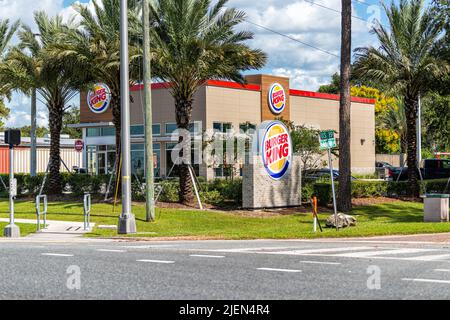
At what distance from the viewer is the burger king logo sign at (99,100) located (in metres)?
50.5

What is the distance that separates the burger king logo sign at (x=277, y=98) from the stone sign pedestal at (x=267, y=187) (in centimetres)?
1792

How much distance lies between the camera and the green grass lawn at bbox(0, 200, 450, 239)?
20.4 m

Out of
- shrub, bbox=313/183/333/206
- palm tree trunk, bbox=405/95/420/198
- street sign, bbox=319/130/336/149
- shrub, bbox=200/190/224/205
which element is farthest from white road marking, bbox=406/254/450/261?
palm tree trunk, bbox=405/95/420/198

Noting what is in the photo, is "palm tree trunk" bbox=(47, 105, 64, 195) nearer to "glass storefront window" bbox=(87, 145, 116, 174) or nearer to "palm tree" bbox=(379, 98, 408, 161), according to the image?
"glass storefront window" bbox=(87, 145, 116, 174)

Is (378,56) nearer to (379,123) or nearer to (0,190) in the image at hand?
(0,190)

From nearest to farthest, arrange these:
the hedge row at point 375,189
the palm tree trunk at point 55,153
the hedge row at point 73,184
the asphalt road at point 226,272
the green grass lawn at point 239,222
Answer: the asphalt road at point 226,272
the green grass lawn at point 239,222
the hedge row at point 375,189
the hedge row at point 73,184
the palm tree trunk at point 55,153

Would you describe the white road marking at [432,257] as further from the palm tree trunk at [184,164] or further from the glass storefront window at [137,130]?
the glass storefront window at [137,130]

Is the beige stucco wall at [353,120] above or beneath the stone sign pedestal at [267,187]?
above

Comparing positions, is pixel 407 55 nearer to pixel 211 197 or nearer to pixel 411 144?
pixel 411 144

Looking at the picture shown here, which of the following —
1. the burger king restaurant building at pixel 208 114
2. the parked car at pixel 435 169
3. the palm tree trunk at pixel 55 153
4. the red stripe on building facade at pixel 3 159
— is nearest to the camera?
the palm tree trunk at pixel 55 153

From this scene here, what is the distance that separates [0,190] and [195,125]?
12.9 metres

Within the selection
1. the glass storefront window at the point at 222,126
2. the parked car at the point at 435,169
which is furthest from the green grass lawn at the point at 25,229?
the parked car at the point at 435,169

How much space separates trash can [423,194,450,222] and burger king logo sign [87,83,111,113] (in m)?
31.6
